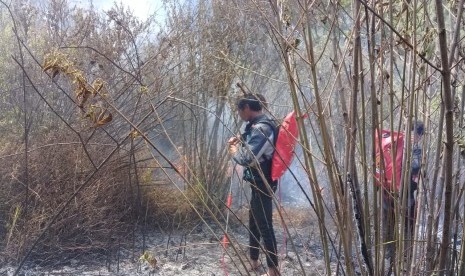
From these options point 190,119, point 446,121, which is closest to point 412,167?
point 446,121

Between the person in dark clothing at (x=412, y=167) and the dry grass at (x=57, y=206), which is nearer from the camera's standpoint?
the person in dark clothing at (x=412, y=167)

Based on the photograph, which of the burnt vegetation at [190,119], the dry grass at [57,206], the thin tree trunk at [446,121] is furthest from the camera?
the dry grass at [57,206]

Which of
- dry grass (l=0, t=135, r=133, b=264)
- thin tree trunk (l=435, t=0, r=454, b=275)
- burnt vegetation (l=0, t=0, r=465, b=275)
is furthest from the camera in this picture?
dry grass (l=0, t=135, r=133, b=264)

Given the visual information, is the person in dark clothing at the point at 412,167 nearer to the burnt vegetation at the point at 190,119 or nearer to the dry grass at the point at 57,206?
the burnt vegetation at the point at 190,119

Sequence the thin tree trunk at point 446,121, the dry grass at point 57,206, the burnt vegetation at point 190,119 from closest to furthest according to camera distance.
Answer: the thin tree trunk at point 446,121
the burnt vegetation at point 190,119
the dry grass at point 57,206

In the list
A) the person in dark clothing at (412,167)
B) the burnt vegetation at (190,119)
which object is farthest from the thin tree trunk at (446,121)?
the person in dark clothing at (412,167)

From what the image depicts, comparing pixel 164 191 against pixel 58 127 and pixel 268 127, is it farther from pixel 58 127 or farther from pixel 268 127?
pixel 268 127

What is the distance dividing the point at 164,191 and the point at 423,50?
20.5 feet

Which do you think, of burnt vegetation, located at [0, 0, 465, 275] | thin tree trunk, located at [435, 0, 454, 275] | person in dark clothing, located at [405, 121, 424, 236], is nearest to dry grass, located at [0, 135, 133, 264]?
burnt vegetation, located at [0, 0, 465, 275]

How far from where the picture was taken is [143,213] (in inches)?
299

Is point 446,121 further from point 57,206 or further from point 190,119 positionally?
point 190,119

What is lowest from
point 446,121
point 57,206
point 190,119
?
point 57,206

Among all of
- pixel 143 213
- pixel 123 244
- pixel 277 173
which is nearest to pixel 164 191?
pixel 143 213

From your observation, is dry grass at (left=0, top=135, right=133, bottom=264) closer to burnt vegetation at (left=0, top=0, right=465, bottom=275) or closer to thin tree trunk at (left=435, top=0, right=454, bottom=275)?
burnt vegetation at (left=0, top=0, right=465, bottom=275)
